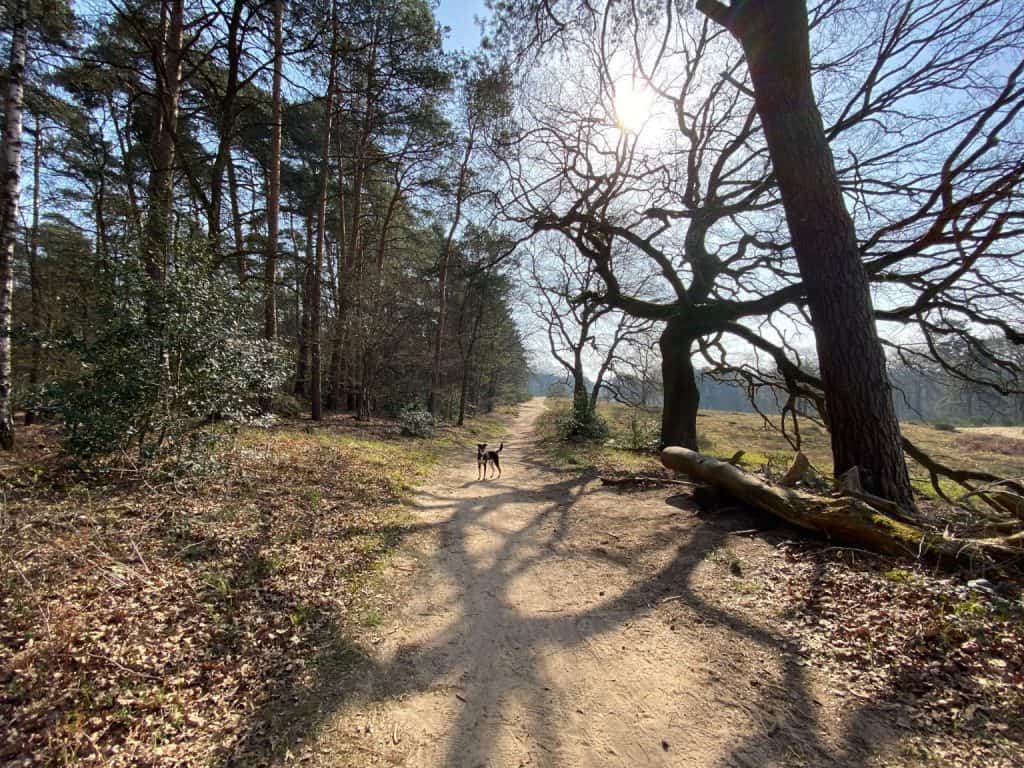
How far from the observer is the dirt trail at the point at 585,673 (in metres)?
2.16

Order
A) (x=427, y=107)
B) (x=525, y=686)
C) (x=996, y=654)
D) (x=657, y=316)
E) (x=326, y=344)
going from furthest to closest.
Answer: (x=326, y=344), (x=427, y=107), (x=657, y=316), (x=525, y=686), (x=996, y=654)

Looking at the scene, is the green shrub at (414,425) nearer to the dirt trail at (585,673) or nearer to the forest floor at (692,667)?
the dirt trail at (585,673)

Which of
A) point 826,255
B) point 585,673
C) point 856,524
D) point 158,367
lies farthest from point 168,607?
point 826,255

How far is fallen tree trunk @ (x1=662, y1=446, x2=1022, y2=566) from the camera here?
10.1ft

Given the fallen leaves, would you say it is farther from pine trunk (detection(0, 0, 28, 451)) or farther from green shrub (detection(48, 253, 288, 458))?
pine trunk (detection(0, 0, 28, 451))

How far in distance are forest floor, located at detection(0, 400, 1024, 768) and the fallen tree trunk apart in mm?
204

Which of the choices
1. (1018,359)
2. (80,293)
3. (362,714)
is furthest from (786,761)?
(1018,359)

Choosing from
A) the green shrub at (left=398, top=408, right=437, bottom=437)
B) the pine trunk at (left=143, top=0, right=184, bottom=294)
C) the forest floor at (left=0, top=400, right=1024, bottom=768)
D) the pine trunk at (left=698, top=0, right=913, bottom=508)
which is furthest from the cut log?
the green shrub at (left=398, top=408, right=437, bottom=437)

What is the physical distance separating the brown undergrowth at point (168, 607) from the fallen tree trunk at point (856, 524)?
459 centimetres

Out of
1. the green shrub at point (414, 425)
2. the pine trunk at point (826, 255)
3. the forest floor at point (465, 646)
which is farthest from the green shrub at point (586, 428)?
the pine trunk at point (826, 255)

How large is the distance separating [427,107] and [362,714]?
50.7 ft

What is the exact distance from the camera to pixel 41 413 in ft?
16.1

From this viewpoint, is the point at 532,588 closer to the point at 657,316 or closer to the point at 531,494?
the point at 531,494

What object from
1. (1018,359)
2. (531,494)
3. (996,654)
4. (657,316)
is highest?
(657,316)
